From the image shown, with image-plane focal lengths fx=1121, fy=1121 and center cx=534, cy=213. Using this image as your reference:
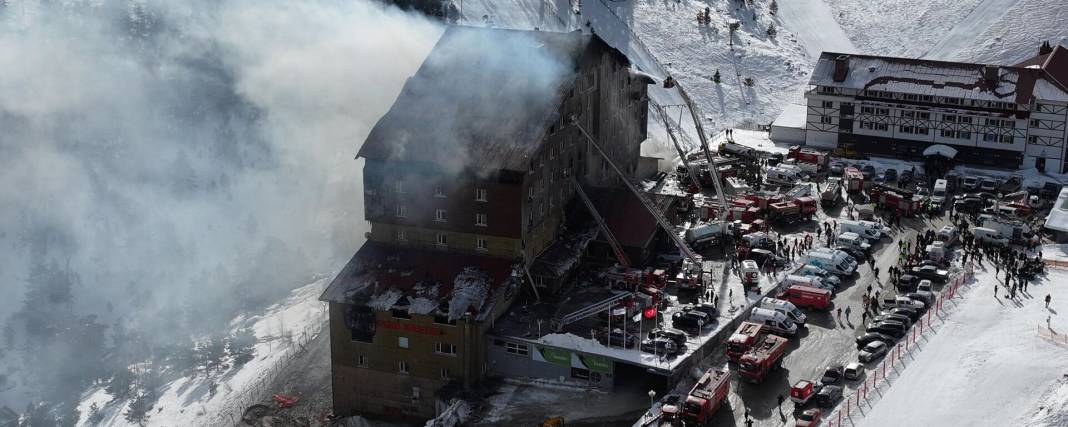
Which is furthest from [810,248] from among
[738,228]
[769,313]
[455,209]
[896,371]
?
[455,209]

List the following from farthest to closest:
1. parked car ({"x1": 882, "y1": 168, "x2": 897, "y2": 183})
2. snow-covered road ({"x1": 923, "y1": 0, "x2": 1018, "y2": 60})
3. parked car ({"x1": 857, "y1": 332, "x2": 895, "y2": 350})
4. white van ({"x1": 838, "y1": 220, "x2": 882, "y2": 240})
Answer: snow-covered road ({"x1": 923, "y1": 0, "x2": 1018, "y2": 60})
parked car ({"x1": 882, "y1": 168, "x2": 897, "y2": 183})
white van ({"x1": 838, "y1": 220, "x2": 882, "y2": 240})
parked car ({"x1": 857, "y1": 332, "x2": 895, "y2": 350})

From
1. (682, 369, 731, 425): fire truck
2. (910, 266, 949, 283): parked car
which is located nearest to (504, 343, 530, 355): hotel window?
(682, 369, 731, 425): fire truck

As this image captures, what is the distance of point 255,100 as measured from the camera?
109 metres

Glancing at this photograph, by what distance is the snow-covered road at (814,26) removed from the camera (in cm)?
14050

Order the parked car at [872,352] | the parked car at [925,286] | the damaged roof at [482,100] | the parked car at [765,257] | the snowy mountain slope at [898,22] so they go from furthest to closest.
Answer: the snowy mountain slope at [898,22] → the parked car at [765,257] → the parked car at [925,286] → the damaged roof at [482,100] → the parked car at [872,352]

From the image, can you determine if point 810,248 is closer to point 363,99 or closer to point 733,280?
point 733,280

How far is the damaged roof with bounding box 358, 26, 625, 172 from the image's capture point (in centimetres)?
6106

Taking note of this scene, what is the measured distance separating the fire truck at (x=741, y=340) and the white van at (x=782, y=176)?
30.4 m

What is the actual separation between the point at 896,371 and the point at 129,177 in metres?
76.3

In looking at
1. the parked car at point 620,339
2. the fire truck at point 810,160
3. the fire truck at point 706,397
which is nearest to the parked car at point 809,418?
the fire truck at point 706,397

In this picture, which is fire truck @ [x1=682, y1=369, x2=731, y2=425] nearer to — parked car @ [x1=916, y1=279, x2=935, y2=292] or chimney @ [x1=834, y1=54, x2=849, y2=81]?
parked car @ [x1=916, y1=279, x2=935, y2=292]

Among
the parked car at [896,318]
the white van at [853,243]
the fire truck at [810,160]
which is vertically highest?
the fire truck at [810,160]

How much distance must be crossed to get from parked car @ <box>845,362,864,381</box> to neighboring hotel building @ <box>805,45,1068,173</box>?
139 feet

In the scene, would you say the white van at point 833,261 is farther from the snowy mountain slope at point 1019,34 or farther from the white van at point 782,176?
the snowy mountain slope at point 1019,34
